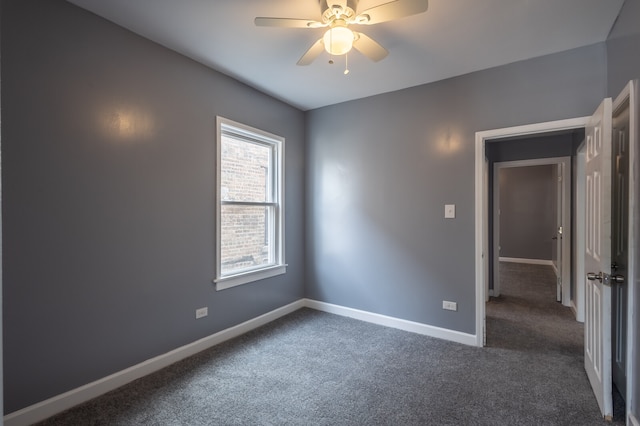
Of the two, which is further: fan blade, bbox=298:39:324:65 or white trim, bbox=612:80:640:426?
fan blade, bbox=298:39:324:65

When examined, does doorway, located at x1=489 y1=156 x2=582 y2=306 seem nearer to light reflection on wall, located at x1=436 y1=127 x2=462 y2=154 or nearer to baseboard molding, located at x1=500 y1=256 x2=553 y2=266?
baseboard molding, located at x1=500 y1=256 x2=553 y2=266

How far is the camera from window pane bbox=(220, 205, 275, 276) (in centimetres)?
338

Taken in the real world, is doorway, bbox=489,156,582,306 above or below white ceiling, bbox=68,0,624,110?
below

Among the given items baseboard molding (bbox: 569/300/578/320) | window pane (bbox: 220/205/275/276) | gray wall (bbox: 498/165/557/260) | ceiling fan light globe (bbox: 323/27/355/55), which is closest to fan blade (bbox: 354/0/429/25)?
ceiling fan light globe (bbox: 323/27/355/55)

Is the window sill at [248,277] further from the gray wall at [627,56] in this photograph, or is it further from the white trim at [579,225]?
the white trim at [579,225]

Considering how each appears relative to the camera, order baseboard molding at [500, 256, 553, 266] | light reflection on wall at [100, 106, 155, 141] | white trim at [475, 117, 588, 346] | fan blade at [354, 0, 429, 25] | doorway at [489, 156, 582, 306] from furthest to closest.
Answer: baseboard molding at [500, 256, 553, 266] → doorway at [489, 156, 582, 306] → white trim at [475, 117, 588, 346] → light reflection on wall at [100, 106, 155, 141] → fan blade at [354, 0, 429, 25]

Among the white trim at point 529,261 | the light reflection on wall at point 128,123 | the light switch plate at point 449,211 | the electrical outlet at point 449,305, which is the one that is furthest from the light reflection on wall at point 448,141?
the white trim at point 529,261

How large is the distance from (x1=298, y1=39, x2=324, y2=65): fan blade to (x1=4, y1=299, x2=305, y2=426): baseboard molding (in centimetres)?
258

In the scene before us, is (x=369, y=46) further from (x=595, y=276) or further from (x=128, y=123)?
(x=595, y=276)

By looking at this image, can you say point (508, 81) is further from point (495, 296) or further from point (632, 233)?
point (495, 296)

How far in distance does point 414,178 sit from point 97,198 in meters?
2.86

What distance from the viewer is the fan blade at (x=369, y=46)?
2207 mm

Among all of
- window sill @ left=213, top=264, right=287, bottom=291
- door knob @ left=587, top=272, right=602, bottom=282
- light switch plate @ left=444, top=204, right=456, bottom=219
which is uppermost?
light switch plate @ left=444, top=204, right=456, bottom=219

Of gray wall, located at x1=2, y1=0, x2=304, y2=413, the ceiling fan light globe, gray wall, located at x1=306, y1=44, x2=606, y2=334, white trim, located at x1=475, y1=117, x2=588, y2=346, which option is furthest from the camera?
white trim, located at x1=475, y1=117, x2=588, y2=346
